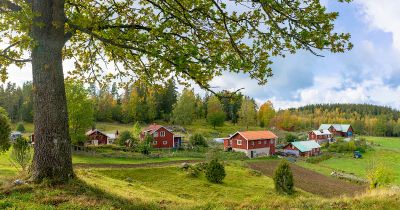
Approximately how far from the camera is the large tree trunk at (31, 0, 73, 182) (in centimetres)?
955

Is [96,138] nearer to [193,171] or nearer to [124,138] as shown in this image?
[124,138]

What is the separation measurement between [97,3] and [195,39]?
168 inches

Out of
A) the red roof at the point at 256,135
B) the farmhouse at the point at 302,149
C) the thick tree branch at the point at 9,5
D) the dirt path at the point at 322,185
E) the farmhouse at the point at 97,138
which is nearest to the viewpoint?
the thick tree branch at the point at 9,5

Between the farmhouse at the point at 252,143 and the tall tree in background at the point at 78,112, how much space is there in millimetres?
31309

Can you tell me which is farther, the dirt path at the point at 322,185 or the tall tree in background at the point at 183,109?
the tall tree in background at the point at 183,109

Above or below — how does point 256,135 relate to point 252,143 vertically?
above

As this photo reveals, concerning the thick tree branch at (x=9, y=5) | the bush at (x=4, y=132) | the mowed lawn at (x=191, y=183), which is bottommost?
the mowed lawn at (x=191, y=183)

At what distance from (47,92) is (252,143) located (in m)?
61.5

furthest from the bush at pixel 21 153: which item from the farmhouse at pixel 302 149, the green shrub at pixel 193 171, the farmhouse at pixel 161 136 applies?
the farmhouse at pixel 302 149

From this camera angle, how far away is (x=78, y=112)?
53.0m

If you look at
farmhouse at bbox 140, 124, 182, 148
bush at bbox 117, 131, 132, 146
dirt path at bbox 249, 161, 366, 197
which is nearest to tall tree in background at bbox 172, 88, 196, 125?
farmhouse at bbox 140, 124, 182, 148

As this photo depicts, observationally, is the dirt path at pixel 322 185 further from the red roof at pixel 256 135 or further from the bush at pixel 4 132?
the bush at pixel 4 132

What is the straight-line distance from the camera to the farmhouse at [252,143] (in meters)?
68.3

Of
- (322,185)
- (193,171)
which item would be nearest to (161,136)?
(193,171)
